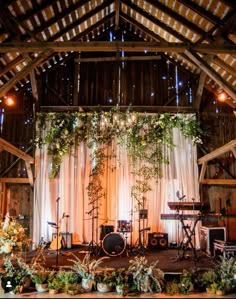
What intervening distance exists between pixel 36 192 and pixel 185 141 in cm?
441

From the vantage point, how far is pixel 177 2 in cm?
746

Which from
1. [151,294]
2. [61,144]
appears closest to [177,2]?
[61,144]

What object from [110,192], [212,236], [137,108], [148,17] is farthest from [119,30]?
[212,236]

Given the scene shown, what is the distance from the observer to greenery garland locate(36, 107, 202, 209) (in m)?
9.43

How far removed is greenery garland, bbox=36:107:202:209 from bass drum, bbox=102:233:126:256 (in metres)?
1.77

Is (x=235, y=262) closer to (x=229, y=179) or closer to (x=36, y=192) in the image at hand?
(x=229, y=179)

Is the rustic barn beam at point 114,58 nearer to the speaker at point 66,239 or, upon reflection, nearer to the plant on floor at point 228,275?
the speaker at point 66,239

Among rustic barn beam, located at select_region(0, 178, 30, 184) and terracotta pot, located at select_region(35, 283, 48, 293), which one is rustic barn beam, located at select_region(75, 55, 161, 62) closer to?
rustic barn beam, located at select_region(0, 178, 30, 184)

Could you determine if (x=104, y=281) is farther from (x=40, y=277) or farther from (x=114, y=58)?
(x=114, y=58)

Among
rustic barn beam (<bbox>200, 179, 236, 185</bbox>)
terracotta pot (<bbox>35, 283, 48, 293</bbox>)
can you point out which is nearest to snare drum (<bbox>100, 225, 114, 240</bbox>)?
terracotta pot (<bbox>35, 283, 48, 293</bbox>)

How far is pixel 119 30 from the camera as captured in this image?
10188 mm

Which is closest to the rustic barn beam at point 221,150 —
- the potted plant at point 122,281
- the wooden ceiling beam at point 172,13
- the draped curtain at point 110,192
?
the draped curtain at point 110,192

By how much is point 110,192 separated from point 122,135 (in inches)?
64.1

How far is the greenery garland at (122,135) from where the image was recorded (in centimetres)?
943
